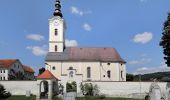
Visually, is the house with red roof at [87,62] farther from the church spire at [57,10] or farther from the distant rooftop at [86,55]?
the church spire at [57,10]

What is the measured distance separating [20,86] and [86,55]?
1739 cm

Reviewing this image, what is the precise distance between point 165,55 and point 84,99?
1453 centimetres

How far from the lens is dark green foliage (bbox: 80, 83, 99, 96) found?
2188 inches

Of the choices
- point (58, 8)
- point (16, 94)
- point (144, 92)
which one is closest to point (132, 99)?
point (144, 92)

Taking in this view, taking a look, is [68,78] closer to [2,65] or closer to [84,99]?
[84,99]

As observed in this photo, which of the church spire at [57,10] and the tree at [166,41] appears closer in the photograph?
the tree at [166,41]

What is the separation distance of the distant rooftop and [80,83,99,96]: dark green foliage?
488 inches

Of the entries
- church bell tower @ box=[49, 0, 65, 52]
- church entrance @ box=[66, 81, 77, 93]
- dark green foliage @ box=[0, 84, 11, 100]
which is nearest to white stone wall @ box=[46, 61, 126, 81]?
church bell tower @ box=[49, 0, 65, 52]

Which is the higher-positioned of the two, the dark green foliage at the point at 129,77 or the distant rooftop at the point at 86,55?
the distant rooftop at the point at 86,55

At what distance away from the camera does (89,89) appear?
5569 centimetres

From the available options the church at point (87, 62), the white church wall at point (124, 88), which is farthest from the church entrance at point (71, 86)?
the church at point (87, 62)

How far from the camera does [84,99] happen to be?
49688 mm

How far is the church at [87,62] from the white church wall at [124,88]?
931cm

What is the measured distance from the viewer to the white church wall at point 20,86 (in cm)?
5631
